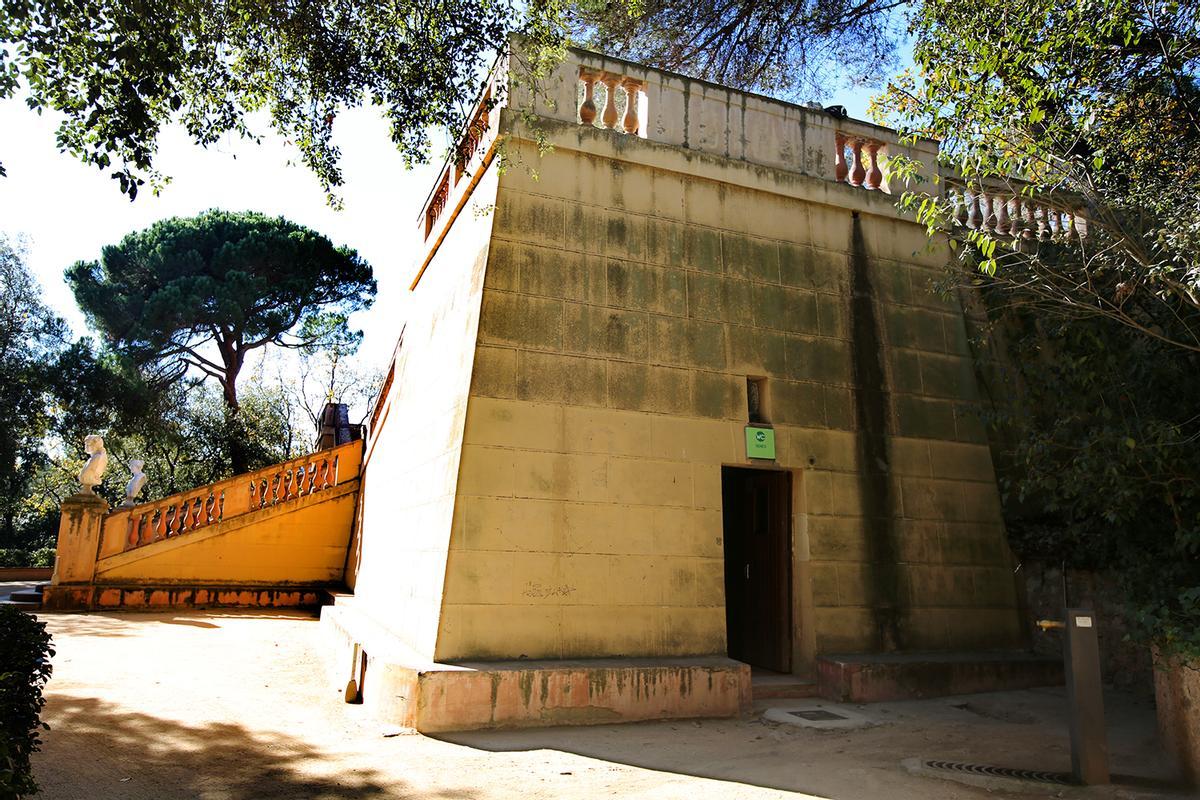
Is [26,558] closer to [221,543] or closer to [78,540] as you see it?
[78,540]

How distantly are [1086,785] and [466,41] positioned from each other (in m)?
6.71

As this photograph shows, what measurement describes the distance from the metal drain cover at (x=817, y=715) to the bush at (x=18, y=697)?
16.8 ft

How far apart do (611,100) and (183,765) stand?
6.46 m

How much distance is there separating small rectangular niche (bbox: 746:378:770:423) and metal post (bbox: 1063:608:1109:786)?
3.34m

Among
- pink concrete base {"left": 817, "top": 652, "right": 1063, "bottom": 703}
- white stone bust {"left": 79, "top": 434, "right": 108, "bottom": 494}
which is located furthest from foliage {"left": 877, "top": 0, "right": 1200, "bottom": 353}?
white stone bust {"left": 79, "top": 434, "right": 108, "bottom": 494}

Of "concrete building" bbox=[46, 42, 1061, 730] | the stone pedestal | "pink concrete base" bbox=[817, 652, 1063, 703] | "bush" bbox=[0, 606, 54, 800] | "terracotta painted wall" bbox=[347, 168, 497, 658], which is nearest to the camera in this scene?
"bush" bbox=[0, 606, 54, 800]

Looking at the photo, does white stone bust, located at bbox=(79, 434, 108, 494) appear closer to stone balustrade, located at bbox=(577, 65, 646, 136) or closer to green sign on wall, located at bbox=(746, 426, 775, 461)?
stone balustrade, located at bbox=(577, 65, 646, 136)

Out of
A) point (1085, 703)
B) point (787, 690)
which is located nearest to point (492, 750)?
point (787, 690)

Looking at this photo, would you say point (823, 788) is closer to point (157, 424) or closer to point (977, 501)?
point (977, 501)

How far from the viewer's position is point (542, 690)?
611cm

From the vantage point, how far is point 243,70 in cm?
633

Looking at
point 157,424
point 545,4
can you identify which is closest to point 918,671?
point 545,4

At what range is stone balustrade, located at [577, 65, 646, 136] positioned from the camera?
304 inches

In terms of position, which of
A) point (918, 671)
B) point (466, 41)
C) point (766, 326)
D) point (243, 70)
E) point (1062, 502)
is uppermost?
point (466, 41)
